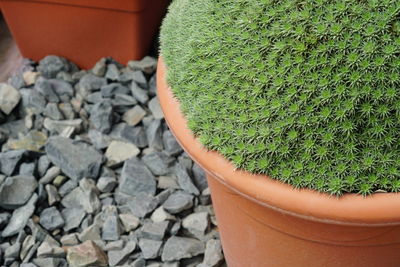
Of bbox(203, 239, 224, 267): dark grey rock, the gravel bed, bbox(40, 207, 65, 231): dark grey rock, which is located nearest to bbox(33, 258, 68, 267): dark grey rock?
the gravel bed

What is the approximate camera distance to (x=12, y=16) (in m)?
2.59

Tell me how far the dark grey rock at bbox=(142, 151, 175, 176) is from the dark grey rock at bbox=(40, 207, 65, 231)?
38cm

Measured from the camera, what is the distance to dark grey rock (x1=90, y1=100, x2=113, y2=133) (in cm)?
232

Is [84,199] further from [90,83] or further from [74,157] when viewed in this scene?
[90,83]

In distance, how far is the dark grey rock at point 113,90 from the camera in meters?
2.46

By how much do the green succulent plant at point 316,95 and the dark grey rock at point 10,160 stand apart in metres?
1.04

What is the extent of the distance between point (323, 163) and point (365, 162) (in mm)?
89

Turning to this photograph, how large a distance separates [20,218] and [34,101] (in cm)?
62

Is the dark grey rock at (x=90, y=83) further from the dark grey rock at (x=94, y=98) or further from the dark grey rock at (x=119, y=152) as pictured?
the dark grey rock at (x=119, y=152)

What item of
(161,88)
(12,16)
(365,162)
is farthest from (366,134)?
(12,16)

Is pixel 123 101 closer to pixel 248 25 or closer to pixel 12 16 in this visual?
pixel 12 16

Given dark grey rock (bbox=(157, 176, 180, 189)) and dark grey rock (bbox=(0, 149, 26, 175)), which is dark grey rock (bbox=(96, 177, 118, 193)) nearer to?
dark grey rock (bbox=(157, 176, 180, 189))

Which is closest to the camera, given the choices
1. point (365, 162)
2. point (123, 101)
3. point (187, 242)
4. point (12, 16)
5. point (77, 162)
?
point (365, 162)

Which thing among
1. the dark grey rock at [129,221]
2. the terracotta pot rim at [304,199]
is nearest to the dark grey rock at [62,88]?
the dark grey rock at [129,221]
